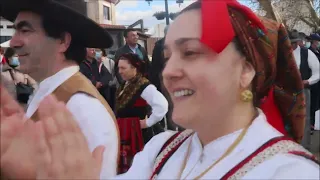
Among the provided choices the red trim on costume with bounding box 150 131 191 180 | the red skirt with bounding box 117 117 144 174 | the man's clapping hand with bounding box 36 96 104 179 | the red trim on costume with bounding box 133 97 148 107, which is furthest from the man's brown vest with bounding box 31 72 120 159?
the red trim on costume with bounding box 133 97 148 107

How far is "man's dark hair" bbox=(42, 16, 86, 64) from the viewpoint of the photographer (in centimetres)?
219

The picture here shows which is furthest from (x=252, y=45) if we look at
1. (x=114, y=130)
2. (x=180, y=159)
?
(x=114, y=130)

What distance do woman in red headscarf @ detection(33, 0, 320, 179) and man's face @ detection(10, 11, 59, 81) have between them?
97cm

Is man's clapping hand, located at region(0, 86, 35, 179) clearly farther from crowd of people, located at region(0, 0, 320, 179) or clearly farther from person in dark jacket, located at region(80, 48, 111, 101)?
person in dark jacket, located at region(80, 48, 111, 101)

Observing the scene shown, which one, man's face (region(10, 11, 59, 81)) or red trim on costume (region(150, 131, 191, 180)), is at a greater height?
man's face (region(10, 11, 59, 81))

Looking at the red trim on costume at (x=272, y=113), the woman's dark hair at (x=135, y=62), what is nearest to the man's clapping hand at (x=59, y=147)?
the red trim on costume at (x=272, y=113)

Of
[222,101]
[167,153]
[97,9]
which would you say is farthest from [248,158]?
[97,9]

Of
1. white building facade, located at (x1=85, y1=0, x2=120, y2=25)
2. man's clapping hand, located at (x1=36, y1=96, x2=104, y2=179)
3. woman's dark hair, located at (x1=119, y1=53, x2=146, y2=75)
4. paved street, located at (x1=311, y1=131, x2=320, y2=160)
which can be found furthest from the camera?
paved street, located at (x1=311, y1=131, x2=320, y2=160)

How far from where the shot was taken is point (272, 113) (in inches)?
62.7

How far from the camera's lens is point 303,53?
577cm

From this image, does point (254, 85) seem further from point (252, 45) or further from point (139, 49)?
point (139, 49)

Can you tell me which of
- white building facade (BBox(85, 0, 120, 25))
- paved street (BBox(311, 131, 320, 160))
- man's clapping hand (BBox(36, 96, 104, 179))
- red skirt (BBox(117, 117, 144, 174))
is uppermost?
white building facade (BBox(85, 0, 120, 25))

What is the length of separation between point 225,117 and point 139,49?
5.01m

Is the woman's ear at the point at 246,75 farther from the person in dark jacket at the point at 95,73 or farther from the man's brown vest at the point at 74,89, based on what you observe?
the person in dark jacket at the point at 95,73
